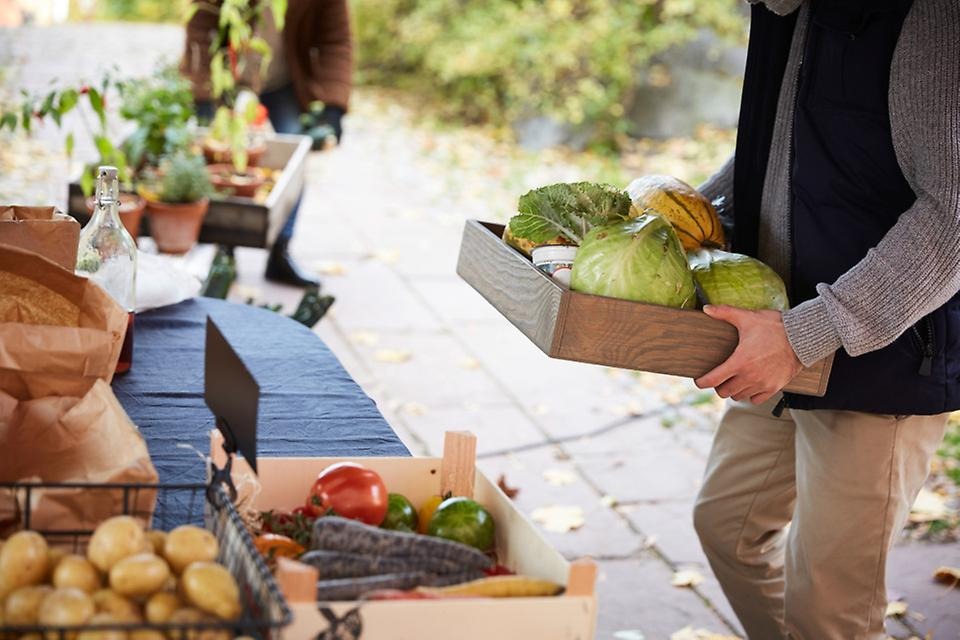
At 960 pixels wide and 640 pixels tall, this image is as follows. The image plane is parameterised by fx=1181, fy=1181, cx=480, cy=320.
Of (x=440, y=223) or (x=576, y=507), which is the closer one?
(x=576, y=507)

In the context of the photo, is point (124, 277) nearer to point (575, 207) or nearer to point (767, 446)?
point (575, 207)

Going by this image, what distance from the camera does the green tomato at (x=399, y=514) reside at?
67.0 inches

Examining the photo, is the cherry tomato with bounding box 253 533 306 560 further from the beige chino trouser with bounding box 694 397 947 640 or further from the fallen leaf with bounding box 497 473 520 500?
the fallen leaf with bounding box 497 473 520 500

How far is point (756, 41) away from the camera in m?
2.50

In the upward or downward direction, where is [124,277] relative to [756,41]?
downward

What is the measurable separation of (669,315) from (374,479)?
0.60 meters

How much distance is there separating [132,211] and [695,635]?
106 inches

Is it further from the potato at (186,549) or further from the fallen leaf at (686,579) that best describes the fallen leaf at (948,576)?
the potato at (186,549)

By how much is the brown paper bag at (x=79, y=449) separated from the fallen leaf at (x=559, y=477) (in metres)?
2.76

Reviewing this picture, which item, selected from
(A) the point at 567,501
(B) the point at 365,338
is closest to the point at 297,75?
(B) the point at 365,338

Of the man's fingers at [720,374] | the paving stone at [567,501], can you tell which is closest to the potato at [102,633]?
the man's fingers at [720,374]

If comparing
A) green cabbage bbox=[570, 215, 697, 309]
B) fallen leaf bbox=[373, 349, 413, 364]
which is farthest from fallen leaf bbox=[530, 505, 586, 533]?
green cabbage bbox=[570, 215, 697, 309]

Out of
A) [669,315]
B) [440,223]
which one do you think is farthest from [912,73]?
[440,223]

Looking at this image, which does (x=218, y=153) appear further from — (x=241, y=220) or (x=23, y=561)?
(x=23, y=561)
